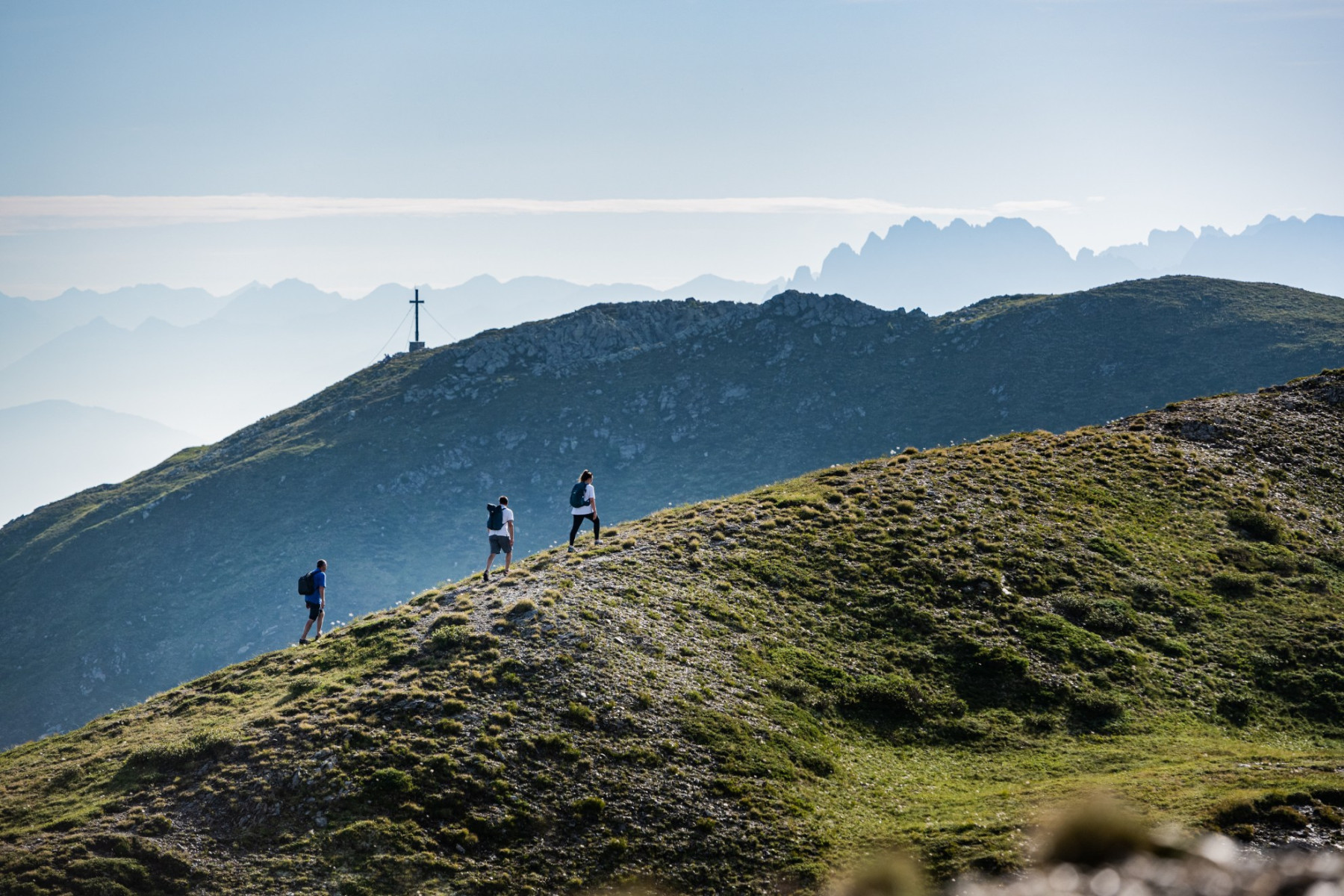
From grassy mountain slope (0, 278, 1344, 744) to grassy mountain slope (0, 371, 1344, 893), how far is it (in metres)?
93.9

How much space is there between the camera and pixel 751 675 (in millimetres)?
33312

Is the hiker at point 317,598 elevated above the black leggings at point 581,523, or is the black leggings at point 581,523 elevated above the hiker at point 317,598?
the black leggings at point 581,523

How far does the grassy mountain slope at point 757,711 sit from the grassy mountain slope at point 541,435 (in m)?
93.9

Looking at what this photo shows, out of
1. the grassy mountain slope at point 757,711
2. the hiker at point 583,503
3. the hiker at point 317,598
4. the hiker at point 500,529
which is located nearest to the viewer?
the grassy mountain slope at point 757,711

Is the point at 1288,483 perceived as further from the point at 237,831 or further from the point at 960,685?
the point at 237,831

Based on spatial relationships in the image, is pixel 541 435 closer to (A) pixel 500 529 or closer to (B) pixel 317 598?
(A) pixel 500 529

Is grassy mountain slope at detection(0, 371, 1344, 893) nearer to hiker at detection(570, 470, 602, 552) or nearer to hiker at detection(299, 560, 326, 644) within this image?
hiker at detection(570, 470, 602, 552)

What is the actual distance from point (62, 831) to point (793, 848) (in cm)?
2019

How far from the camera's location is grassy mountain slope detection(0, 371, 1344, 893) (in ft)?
80.1

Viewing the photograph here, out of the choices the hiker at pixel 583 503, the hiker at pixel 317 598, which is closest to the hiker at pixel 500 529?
the hiker at pixel 583 503

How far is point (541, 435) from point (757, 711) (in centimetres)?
13234

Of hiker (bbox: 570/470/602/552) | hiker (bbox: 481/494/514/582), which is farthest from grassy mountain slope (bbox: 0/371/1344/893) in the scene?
hiker (bbox: 570/470/602/552)

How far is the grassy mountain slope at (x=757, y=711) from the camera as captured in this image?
2442 cm

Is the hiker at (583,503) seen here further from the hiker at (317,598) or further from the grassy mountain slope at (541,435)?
the grassy mountain slope at (541,435)
